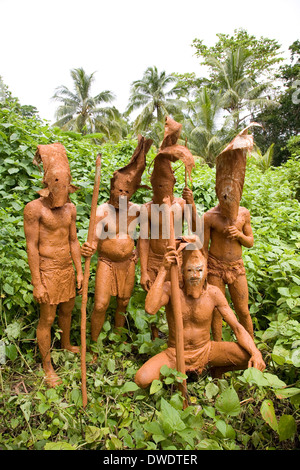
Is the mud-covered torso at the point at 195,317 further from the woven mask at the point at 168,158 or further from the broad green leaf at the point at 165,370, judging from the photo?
the woven mask at the point at 168,158

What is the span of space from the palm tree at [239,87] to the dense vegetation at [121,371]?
14511 millimetres

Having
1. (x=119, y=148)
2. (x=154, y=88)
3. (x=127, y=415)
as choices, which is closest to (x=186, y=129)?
(x=154, y=88)

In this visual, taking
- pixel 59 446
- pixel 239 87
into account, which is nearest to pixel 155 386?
pixel 59 446

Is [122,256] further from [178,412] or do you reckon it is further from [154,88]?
[154,88]

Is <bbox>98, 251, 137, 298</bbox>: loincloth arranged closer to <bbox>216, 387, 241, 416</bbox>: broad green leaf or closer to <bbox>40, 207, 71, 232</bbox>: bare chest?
<bbox>40, 207, 71, 232</bbox>: bare chest

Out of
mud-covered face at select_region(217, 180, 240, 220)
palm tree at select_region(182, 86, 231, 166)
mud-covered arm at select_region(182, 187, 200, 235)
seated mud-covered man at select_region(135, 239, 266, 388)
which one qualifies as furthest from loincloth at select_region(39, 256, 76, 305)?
palm tree at select_region(182, 86, 231, 166)

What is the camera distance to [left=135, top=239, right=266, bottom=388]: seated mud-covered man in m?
2.27

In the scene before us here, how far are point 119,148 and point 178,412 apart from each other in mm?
4543

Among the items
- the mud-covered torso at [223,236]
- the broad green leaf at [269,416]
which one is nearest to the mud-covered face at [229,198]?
the mud-covered torso at [223,236]

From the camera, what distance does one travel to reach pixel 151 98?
64.1ft

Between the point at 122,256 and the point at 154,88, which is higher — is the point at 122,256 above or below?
below

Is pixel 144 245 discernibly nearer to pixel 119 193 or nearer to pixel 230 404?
pixel 119 193

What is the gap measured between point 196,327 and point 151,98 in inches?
766

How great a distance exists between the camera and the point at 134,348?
3209mm
